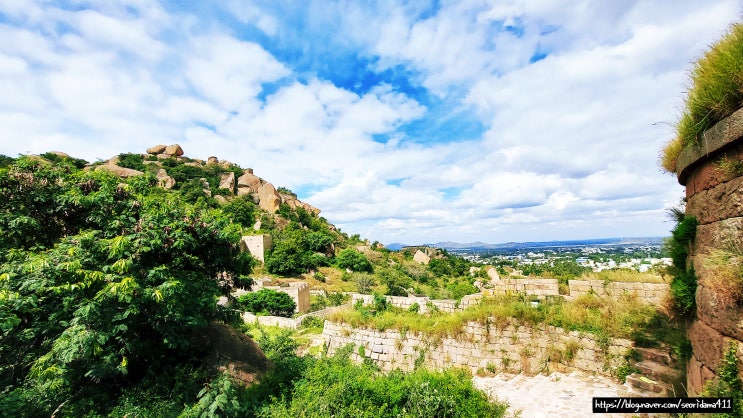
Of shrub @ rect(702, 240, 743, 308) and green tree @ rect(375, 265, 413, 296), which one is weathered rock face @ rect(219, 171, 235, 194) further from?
shrub @ rect(702, 240, 743, 308)

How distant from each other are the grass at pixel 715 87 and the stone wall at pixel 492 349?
20.2 ft

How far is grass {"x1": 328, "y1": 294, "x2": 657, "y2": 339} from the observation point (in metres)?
7.19

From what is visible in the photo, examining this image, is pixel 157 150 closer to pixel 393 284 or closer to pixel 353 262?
pixel 353 262

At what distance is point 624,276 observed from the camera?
8922 millimetres

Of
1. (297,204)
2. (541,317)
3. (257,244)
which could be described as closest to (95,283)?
(541,317)

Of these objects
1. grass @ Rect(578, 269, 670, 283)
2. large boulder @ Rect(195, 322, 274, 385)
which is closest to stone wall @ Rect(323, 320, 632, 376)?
grass @ Rect(578, 269, 670, 283)

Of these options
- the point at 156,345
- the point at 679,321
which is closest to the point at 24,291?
the point at 156,345

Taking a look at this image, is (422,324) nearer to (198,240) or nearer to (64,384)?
(198,240)

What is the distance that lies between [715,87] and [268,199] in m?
65.9

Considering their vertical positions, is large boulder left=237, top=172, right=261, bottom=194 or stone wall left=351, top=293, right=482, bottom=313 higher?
large boulder left=237, top=172, right=261, bottom=194

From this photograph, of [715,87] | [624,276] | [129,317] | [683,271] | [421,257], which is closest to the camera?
[715,87]

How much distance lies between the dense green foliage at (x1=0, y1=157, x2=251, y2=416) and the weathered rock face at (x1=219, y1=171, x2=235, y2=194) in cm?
6086

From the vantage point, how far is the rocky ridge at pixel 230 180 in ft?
196

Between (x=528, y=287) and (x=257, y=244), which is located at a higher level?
(x=257, y=244)
